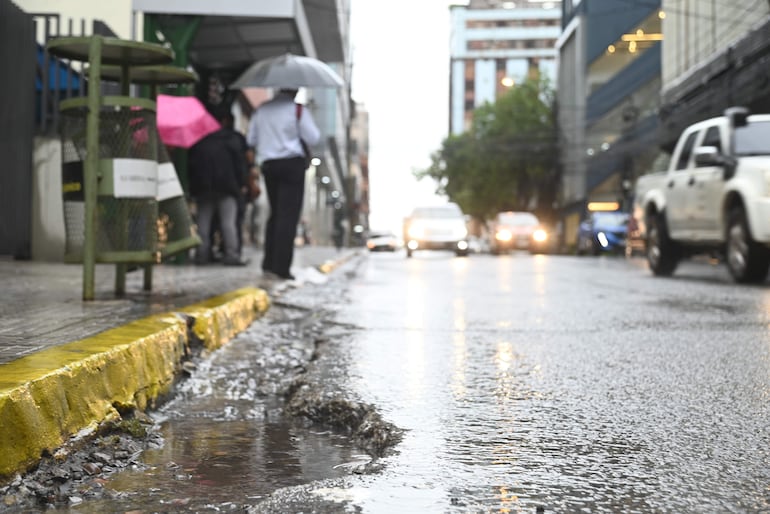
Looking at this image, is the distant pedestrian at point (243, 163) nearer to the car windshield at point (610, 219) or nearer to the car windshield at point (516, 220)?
the car windshield at point (610, 219)

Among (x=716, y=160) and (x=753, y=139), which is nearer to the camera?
(x=716, y=160)

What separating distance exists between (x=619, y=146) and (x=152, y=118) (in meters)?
41.3

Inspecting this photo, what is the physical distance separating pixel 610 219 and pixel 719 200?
A: 789 inches

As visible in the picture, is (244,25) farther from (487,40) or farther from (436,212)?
(487,40)

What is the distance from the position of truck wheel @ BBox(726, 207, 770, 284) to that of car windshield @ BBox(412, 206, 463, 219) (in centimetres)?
1787

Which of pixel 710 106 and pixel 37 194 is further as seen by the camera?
pixel 710 106

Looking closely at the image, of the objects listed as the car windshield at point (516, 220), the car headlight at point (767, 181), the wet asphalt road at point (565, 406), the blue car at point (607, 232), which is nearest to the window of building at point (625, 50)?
the car windshield at point (516, 220)

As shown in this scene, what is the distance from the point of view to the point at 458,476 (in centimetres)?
247

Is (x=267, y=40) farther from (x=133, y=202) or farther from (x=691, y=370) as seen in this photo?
(x=691, y=370)

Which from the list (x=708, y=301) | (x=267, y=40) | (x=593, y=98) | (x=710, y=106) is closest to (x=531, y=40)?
(x=593, y=98)

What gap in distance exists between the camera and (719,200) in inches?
435

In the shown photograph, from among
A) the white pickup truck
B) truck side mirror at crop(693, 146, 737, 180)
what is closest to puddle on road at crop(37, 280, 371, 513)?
the white pickup truck

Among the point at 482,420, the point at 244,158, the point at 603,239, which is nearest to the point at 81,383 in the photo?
the point at 482,420

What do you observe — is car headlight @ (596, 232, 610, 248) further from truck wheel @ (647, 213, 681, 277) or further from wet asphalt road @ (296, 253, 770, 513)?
wet asphalt road @ (296, 253, 770, 513)
